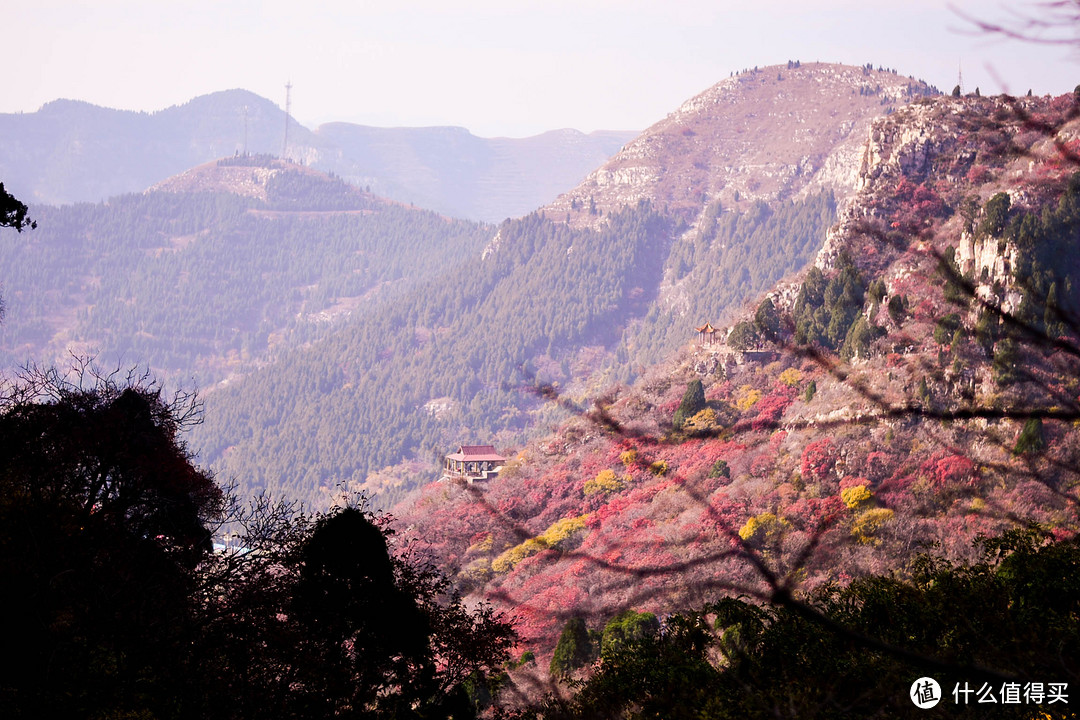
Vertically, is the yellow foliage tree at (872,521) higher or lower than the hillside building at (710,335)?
lower

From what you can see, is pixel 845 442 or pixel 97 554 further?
pixel 845 442

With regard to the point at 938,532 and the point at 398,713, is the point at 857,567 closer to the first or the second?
the point at 938,532

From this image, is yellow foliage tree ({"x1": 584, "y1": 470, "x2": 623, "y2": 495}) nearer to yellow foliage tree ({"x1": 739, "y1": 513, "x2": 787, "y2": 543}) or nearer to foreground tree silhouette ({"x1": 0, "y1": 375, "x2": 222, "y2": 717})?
yellow foliage tree ({"x1": 739, "y1": 513, "x2": 787, "y2": 543})

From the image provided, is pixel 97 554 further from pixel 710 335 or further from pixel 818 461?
pixel 710 335

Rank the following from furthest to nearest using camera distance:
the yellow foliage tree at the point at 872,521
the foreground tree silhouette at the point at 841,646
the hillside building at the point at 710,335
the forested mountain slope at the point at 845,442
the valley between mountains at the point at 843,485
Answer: the hillside building at the point at 710,335 < the yellow foliage tree at the point at 872,521 < the forested mountain slope at the point at 845,442 < the foreground tree silhouette at the point at 841,646 < the valley between mountains at the point at 843,485

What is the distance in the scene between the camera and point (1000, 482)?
3709 cm

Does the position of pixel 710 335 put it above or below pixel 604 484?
above

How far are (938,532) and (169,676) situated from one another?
27.2 m

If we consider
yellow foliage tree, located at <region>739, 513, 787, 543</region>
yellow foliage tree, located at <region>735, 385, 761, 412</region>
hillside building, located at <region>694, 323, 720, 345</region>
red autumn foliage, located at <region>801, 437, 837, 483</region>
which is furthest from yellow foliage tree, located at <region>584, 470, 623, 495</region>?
yellow foliage tree, located at <region>739, 513, 787, 543</region>

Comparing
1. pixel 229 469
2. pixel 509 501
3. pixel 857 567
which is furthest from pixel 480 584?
pixel 229 469

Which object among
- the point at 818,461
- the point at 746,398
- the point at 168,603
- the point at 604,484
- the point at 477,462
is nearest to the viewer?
the point at 168,603

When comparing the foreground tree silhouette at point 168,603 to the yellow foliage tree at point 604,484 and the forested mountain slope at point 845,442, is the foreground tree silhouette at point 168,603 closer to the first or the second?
the forested mountain slope at point 845,442

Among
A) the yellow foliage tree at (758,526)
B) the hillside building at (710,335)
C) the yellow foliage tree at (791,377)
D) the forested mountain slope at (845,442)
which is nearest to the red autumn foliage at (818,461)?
the forested mountain slope at (845,442)

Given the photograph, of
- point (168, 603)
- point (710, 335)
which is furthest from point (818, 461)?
point (168, 603)
